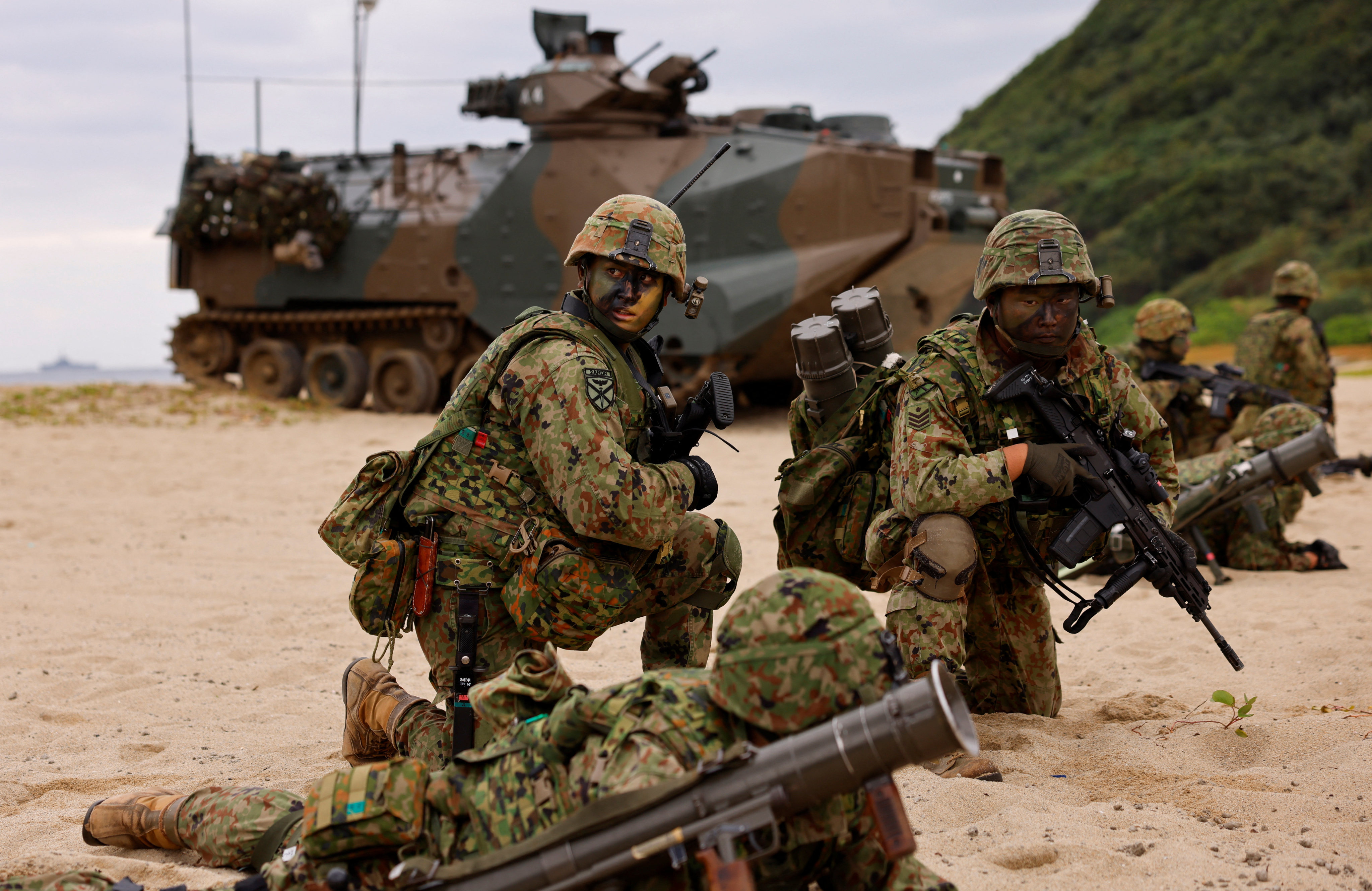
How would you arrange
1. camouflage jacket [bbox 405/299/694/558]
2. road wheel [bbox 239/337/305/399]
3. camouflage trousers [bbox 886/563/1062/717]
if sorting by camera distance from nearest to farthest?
camouflage jacket [bbox 405/299/694/558] < camouflage trousers [bbox 886/563/1062/717] < road wheel [bbox 239/337/305/399]

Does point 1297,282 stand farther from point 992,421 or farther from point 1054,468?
point 1054,468

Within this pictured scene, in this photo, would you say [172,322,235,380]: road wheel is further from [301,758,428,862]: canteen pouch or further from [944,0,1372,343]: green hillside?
[301,758,428,862]: canteen pouch

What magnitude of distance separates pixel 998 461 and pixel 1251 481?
141 inches

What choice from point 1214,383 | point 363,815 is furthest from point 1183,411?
point 363,815

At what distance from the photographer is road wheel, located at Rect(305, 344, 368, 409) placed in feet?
56.2

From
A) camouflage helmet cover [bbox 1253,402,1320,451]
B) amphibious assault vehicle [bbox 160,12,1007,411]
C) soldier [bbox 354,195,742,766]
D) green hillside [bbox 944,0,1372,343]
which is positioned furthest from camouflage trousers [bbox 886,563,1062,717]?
green hillside [bbox 944,0,1372,343]

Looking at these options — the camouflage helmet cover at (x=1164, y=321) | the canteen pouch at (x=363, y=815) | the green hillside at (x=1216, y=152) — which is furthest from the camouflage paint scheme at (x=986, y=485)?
the green hillside at (x=1216, y=152)

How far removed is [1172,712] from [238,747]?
3469mm

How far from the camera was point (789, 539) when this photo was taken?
5.20 meters

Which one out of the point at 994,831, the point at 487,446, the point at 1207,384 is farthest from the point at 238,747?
the point at 1207,384

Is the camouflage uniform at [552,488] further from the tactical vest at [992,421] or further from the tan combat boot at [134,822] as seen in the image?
the tactical vest at [992,421]

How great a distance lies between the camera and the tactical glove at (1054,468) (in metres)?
4.48

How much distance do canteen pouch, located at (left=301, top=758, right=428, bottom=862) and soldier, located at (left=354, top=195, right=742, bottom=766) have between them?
36.2 inches

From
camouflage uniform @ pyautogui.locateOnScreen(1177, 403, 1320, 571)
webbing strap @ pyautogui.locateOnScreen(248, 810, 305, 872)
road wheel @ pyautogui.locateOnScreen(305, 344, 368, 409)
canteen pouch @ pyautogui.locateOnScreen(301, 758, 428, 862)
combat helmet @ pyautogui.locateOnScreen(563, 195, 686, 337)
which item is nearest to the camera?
canteen pouch @ pyautogui.locateOnScreen(301, 758, 428, 862)
